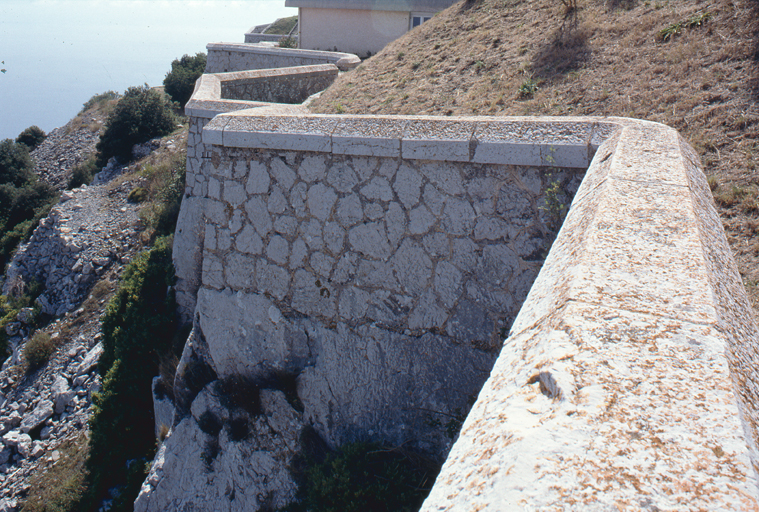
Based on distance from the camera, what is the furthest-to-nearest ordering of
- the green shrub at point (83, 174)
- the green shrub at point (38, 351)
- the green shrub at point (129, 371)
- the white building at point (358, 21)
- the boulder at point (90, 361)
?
the white building at point (358, 21)
the green shrub at point (83, 174)
the green shrub at point (38, 351)
the boulder at point (90, 361)
the green shrub at point (129, 371)

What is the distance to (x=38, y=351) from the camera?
10.4m

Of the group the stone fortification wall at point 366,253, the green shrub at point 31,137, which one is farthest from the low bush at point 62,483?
the green shrub at point 31,137

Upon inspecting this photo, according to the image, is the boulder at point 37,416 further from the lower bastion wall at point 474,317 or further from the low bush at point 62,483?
the lower bastion wall at point 474,317

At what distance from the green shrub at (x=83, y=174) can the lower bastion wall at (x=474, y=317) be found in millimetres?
17114

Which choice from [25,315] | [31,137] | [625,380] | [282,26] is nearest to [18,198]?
[25,315]

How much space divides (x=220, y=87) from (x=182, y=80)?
13.6 meters

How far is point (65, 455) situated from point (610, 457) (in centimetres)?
1011

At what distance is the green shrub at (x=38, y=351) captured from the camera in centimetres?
1038

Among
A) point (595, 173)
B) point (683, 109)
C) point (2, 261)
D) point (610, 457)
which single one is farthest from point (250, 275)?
point (2, 261)

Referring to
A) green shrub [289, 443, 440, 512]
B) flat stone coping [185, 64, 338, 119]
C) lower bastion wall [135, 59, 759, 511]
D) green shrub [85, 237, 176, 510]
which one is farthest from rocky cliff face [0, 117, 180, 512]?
green shrub [289, 443, 440, 512]

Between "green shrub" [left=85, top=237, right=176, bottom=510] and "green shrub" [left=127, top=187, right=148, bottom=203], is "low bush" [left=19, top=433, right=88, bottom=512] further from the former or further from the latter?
"green shrub" [left=127, top=187, right=148, bottom=203]

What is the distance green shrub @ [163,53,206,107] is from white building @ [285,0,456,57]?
5.57 meters

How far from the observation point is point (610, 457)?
0.80 meters

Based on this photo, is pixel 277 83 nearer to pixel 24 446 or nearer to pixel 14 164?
pixel 24 446
